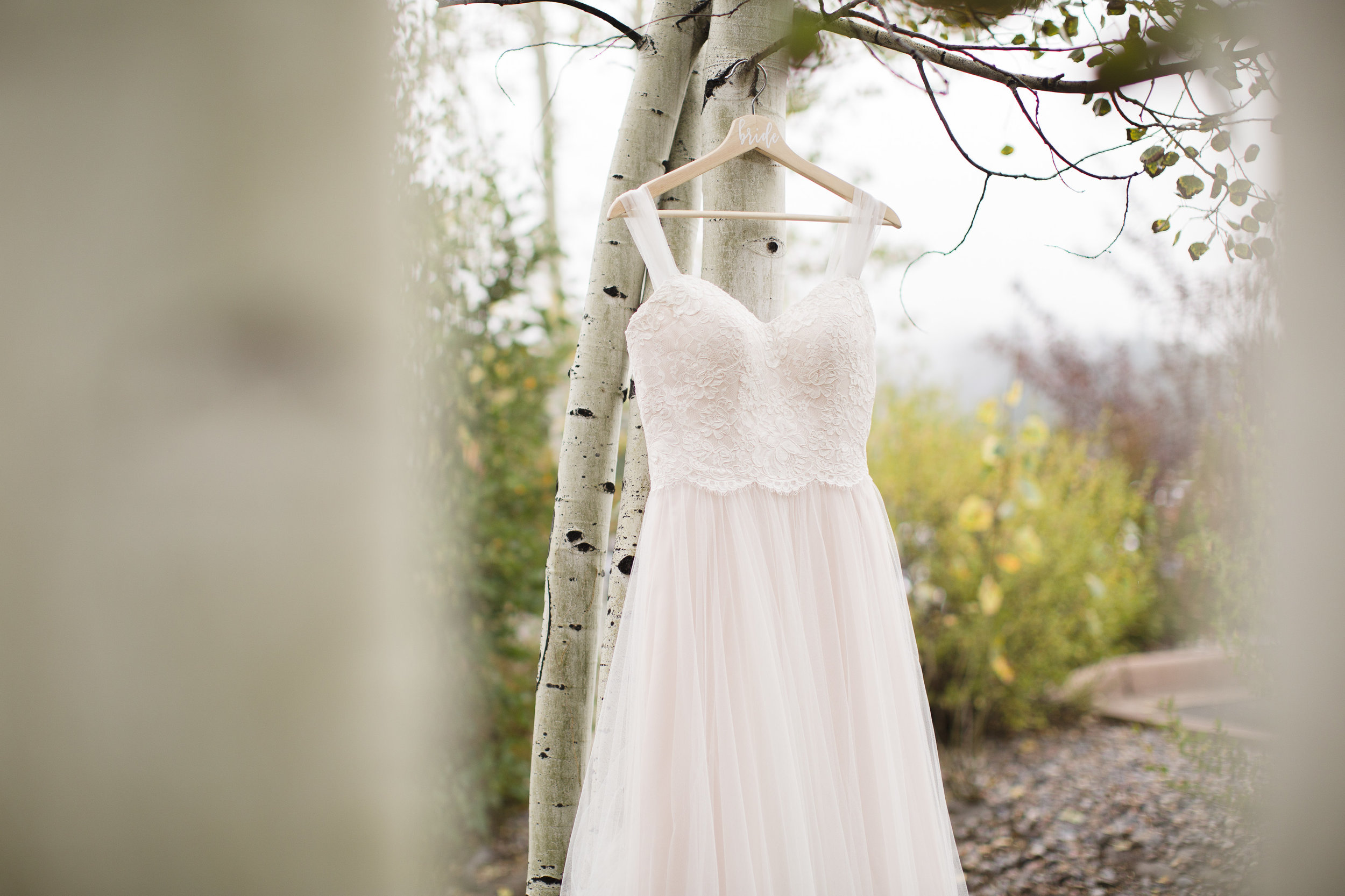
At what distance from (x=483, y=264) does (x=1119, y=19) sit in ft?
6.67

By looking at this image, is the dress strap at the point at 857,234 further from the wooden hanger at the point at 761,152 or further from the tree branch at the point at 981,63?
the tree branch at the point at 981,63

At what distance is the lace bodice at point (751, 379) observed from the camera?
3.62 ft

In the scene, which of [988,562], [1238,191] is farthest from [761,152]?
[988,562]

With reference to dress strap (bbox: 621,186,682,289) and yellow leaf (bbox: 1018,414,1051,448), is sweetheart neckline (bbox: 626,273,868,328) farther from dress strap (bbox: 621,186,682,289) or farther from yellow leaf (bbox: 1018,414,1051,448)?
yellow leaf (bbox: 1018,414,1051,448)

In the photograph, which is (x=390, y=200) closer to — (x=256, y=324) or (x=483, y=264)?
(x=256, y=324)

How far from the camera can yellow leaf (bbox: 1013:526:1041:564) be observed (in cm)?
279

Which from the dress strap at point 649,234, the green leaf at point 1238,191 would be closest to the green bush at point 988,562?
the green leaf at point 1238,191

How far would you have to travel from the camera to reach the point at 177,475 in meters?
1.03

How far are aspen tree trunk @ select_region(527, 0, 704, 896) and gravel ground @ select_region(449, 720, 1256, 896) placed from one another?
1207mm

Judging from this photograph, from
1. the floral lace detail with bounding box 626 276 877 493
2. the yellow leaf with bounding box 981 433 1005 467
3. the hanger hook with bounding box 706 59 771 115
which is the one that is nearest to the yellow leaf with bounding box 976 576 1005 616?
the yellow leaf with bounding box 981 433 1005 467

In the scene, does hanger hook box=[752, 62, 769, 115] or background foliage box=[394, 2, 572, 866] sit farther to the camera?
background foliage box=[394, 2, 572, 866]

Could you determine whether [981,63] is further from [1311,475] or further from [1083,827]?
[1083,827]

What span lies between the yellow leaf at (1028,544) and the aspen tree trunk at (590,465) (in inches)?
84.4

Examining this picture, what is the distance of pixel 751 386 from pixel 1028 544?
2203mm
